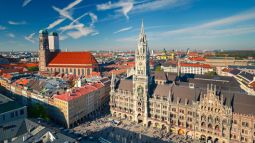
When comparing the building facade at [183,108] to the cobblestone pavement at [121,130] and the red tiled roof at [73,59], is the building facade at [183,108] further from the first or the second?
the red tiled roof at [73,59]

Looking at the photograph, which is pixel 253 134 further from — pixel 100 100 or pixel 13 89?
pixel 13 89

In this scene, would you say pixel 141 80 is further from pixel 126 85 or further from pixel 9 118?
pixel 9 118

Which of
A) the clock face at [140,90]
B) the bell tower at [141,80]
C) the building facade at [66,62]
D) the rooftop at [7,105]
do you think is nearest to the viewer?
the rooftop at [7,105]

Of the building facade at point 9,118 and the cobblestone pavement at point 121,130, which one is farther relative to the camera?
the cobblestone pavement at point 121,130

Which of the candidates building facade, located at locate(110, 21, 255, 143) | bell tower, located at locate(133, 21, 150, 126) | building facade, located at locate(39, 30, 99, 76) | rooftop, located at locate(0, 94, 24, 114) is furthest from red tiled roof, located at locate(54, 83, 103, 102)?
building facade, located at locate(39, 30, 99, 76)

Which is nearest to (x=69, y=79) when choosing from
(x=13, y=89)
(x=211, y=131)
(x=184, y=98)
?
(x=13, y=89)

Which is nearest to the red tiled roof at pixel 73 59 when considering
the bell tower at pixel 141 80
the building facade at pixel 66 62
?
the building facade at pixel 66 62
